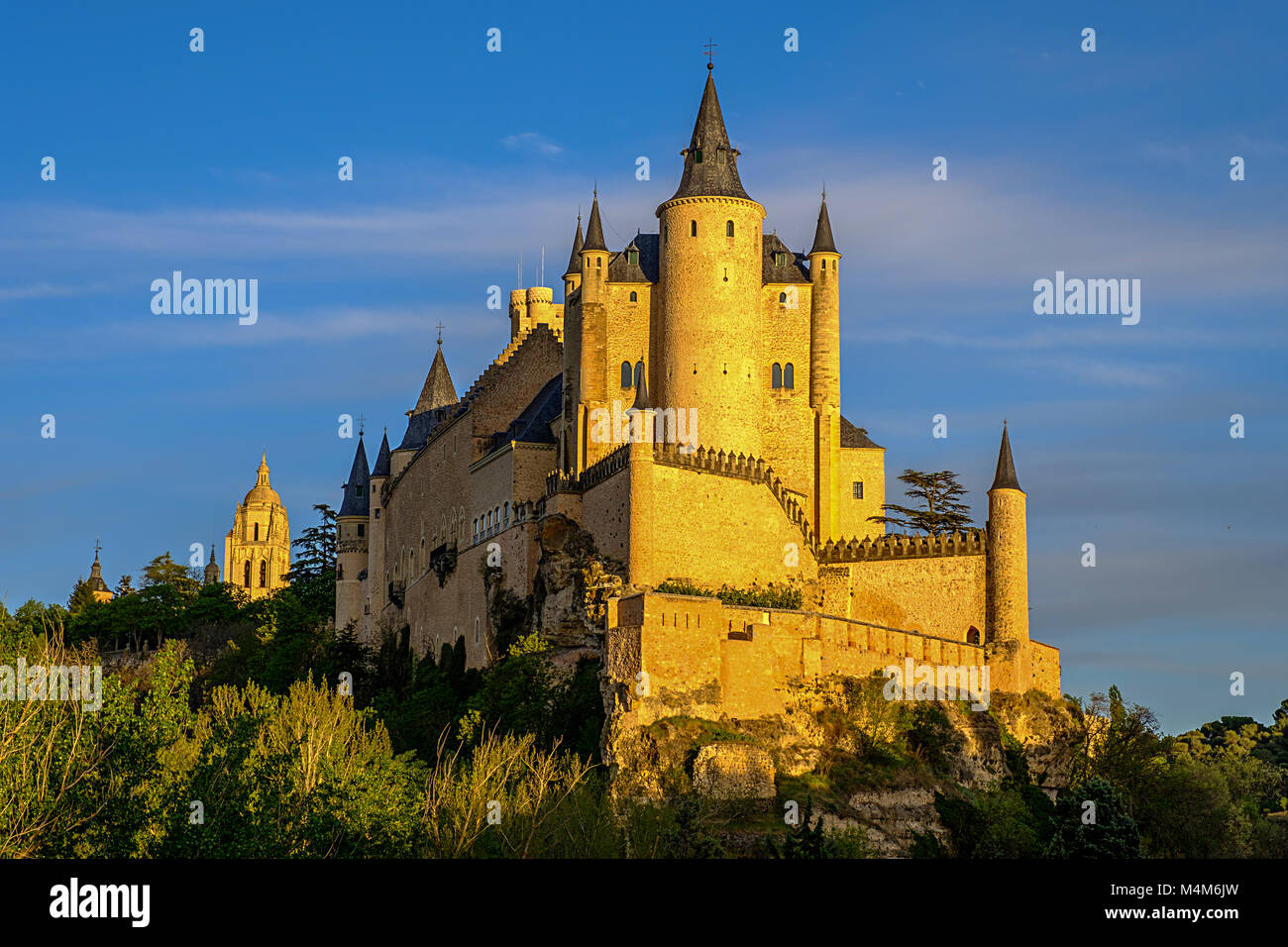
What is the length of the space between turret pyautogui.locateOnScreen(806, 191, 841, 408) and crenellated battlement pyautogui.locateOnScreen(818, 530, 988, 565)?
635cm

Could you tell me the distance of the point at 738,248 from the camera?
74.8 m

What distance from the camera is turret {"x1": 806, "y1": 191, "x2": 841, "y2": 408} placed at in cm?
7650

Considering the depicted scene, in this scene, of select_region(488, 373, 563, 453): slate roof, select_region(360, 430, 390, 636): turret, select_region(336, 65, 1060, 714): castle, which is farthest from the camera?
select_region(360, 430, 390, 636): turret

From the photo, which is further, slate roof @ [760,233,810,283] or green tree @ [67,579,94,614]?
green tree @ [67,579,94,614]

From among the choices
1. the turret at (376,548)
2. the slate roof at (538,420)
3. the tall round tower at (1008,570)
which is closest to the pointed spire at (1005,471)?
the tall round tower at (1008,570)

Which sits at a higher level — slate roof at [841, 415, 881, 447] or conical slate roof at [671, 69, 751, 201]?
conical slate roof at [671, 69, 751, 201]

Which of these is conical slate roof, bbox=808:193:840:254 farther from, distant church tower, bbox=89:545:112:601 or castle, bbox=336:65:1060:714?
distant church tower, bbox=89:545:112:601

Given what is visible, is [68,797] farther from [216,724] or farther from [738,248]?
[738,248]

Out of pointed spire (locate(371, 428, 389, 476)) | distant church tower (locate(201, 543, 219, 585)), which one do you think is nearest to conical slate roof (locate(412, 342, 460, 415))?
pointed spire (locate(371, 428, 389, 476))

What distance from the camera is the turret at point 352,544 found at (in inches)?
4070

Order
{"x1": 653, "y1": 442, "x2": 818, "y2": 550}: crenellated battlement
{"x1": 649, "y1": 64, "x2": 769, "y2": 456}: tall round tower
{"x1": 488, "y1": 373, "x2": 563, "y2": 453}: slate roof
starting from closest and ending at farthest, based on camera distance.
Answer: {"x1": 653, "y1": 442, "x2": 818, "y2": 550}: crenellated battlement < {"x1": 649, "y1": 64, "x2": 769, "y2": 456}: tall round tower < {"x1": 488, "y1": 373, "x2": 563, "y2": 453}: slate roof

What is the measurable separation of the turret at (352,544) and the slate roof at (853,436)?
1369 inches
